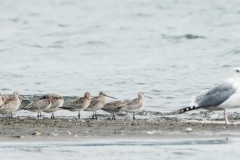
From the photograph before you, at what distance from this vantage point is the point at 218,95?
16.6 metres

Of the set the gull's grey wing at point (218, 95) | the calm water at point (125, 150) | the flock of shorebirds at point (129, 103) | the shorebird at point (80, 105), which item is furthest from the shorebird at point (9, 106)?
the calm water at point (125, 150)

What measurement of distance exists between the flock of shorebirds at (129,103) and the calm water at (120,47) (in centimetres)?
217

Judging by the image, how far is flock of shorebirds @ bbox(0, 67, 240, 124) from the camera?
16.6 meters

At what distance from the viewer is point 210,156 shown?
473 inches

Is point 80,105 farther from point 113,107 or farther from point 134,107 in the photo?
point 134,107

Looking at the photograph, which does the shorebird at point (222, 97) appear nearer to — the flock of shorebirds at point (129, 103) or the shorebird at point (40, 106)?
the flock of shorebirds at point (129, 103)

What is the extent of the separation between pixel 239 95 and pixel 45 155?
18.8ft

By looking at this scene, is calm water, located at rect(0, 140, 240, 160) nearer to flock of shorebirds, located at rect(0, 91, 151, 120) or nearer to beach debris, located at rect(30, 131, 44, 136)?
beach debris, located at rect(30, 131, 44, 136)

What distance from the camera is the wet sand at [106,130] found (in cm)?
1360

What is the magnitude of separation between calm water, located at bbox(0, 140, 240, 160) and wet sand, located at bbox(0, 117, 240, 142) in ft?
1.74

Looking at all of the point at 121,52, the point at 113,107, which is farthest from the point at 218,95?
the point at 121,52

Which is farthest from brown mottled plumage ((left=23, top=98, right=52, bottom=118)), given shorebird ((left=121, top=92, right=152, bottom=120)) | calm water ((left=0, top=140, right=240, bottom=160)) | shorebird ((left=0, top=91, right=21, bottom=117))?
calm water ((left=0, top=140, right=240, bottom=160))

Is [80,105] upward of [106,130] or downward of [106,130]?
upward

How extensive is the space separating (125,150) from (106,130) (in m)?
2.03
